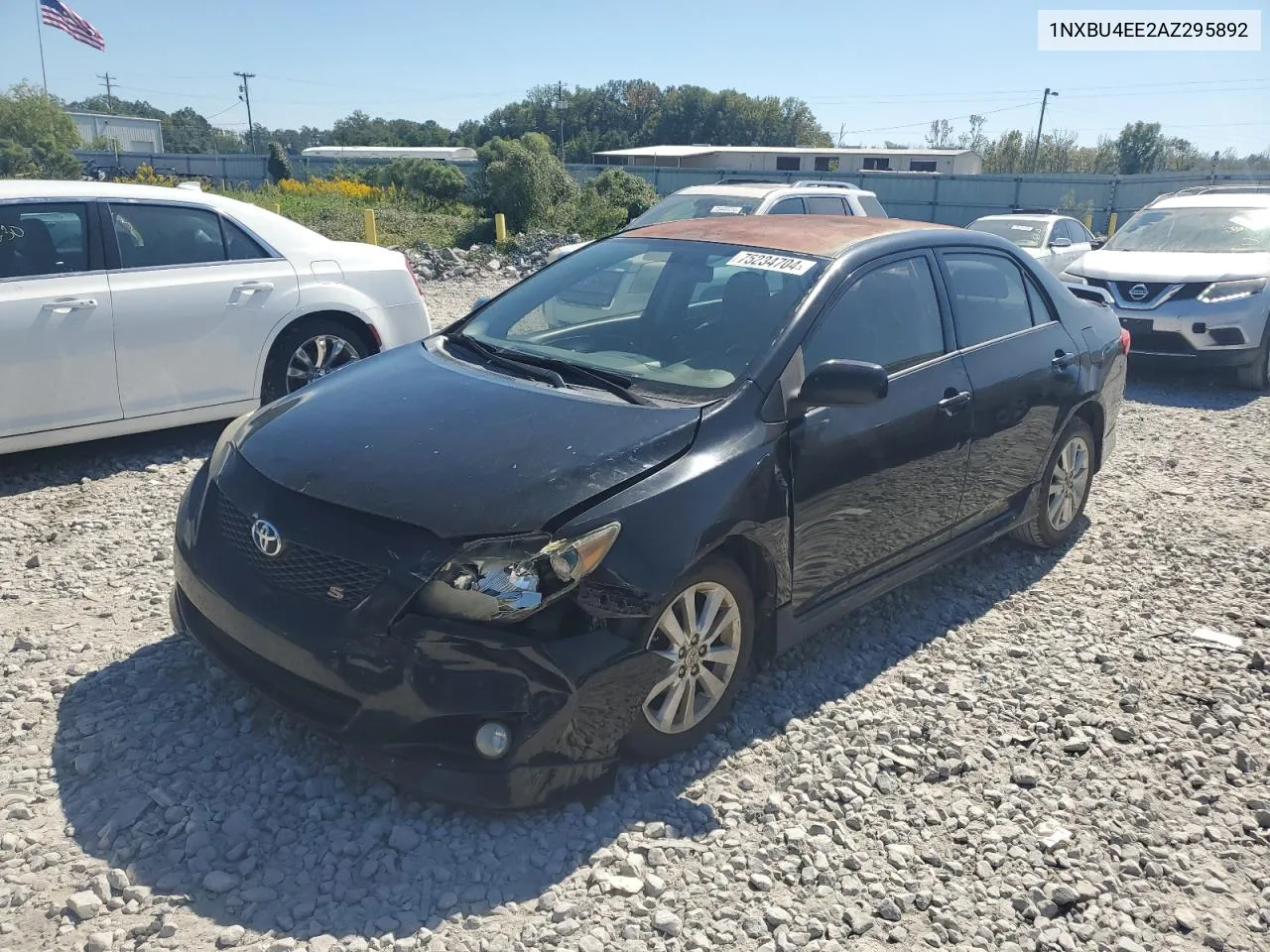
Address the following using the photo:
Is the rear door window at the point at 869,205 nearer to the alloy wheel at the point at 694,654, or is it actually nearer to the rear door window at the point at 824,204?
the rear door window at the point at 824,204

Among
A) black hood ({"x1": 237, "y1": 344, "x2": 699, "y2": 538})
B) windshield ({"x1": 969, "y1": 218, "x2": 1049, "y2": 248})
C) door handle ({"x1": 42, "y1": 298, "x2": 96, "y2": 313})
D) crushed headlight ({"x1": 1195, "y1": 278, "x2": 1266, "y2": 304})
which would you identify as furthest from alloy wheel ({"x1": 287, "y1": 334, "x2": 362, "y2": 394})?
windshield ({"x1": 969, "y1": 218, "x2": 1049, "y2": 248})

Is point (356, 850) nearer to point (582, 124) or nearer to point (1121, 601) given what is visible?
point (1121, 601)

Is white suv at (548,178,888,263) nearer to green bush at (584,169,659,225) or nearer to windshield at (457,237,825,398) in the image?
windshield at (457,237,825,398)

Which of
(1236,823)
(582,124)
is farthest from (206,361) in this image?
(582,124)

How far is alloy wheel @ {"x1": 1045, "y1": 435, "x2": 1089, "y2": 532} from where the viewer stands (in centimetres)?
538

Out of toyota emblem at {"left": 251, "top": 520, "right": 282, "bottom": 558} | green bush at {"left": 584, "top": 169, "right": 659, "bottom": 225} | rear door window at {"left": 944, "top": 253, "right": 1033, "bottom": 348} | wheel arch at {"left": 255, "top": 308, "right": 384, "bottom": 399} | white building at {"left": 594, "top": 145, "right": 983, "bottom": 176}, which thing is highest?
white building at {"left": 594, "top": 145, "right": 983, "bottom": 176}

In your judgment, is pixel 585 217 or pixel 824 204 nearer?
pixel 824 204

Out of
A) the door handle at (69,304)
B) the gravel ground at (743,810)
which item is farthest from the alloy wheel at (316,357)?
the gravel ground at (743,810)

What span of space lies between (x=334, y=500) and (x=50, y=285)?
11.6ft

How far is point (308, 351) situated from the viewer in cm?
664

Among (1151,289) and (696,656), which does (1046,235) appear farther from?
(696,656)

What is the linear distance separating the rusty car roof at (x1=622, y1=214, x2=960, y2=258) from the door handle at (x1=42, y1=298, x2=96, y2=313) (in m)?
3.05

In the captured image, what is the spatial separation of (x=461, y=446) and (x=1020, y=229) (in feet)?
42.7

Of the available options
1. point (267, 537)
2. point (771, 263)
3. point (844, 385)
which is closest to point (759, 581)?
point (844, 385)
